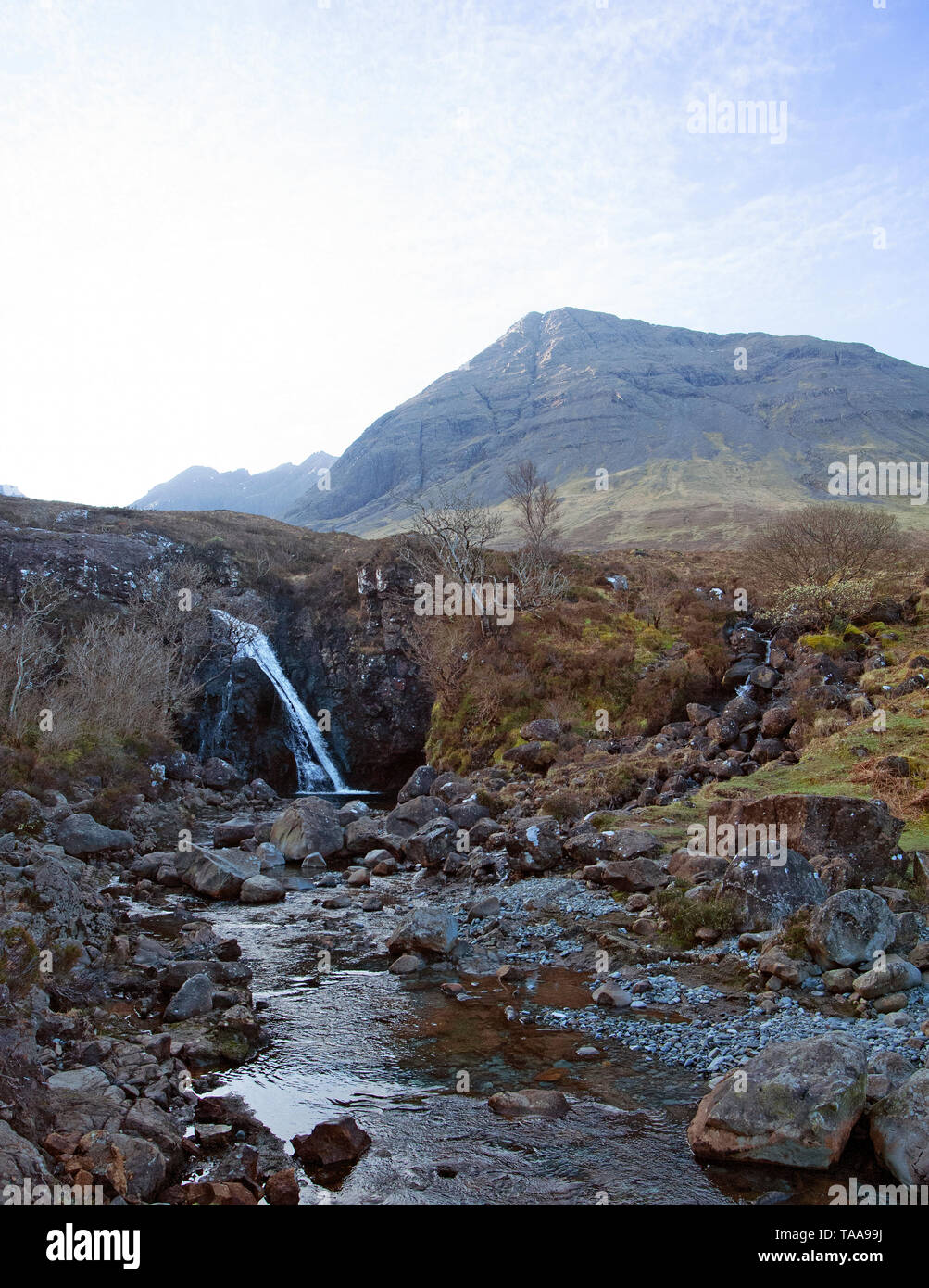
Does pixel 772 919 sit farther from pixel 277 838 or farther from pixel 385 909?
pixel 277 838

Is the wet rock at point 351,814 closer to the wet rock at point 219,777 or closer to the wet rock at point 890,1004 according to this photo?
the wet rock at point 219,777

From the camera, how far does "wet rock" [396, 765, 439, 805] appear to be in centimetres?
2777

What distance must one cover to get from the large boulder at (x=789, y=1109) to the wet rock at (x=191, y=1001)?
6.81 metres

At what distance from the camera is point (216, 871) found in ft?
60.8

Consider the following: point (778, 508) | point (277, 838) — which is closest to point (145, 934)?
point (277, 838)

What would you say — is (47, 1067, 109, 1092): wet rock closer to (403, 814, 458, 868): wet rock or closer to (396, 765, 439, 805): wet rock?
(403, 814, 458, 868): wet rock

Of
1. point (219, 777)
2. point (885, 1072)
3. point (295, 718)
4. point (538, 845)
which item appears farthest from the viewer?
point (295, 718)

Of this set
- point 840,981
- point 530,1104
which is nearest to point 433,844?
point 840,981

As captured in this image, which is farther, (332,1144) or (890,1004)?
(890,1004)

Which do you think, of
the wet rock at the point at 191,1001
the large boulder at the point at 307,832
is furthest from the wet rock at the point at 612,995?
the large boulder at the point at 307,832

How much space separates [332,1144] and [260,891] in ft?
34.6

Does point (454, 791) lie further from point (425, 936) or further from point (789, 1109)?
point (789, 1109)

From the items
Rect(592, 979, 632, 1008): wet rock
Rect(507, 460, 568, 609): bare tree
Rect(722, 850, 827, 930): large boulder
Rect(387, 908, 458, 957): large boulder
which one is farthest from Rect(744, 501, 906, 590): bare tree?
Rect(592, 979, 632, 1008): wet rock

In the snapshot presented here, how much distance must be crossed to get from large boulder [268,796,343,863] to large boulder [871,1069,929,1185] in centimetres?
1635
